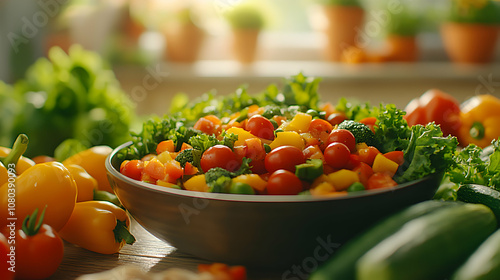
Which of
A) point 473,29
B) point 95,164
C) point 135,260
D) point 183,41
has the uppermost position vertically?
point 473,29

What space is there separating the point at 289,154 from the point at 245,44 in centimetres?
329

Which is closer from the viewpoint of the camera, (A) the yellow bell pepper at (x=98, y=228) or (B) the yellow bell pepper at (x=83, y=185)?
(A) the yellow bell pepper at (x=98, y=228)

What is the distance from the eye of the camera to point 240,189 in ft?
2.83

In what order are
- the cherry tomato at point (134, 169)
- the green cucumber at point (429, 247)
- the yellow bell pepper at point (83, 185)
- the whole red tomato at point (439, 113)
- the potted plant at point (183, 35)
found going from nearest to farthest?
the green cucumber at point (429, 247) → the cherry tomato at point (134, 169) → the yellow bell pepper at point (83, 185) → the whole red tomato at point (439, 113) → the potted plant at point (183, 35)

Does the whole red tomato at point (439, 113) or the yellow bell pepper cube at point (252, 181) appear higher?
the whole red tomato at point (439, 113)

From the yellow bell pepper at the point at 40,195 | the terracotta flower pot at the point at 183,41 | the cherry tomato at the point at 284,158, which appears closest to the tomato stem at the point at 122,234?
the yellow bell pepper at the point at 40,195

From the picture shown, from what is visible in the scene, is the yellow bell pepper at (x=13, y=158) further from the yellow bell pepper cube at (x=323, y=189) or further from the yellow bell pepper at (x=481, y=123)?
the yellow bell pepper at (x=481, y=123)

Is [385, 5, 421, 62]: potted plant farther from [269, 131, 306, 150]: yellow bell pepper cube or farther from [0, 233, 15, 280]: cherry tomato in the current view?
[0, 233, 15, 280]: cherry tomato

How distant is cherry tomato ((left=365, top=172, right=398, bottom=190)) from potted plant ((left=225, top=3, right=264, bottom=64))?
3291mm

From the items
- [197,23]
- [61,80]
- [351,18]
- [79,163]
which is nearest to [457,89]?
[351,18]

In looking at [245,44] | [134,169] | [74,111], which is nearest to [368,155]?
[134,169]

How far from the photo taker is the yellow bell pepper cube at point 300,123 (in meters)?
1.10

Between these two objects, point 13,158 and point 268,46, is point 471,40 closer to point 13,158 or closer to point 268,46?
point 268,46

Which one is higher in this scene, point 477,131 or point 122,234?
point 477,131
